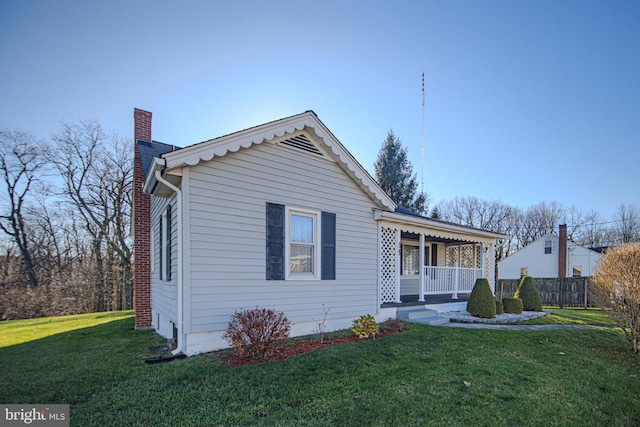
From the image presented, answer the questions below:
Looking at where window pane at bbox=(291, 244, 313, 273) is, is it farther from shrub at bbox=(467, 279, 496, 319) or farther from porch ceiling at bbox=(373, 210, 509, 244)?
shrub at bbox=(467, 279, 496, 319)

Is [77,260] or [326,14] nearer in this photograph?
[326,14]

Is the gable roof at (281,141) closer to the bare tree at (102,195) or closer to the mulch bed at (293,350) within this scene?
the mulch bed at (293,350)

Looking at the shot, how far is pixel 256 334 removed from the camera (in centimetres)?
540

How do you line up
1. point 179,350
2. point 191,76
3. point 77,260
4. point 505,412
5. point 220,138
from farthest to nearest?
point 77,260, point 191,76, point 220,138, point 179,350, point 505,412

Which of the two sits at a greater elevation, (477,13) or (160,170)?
(477,13)

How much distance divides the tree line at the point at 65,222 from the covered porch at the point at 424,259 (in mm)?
17178

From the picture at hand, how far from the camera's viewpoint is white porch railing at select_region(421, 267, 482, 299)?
11695 millimetres

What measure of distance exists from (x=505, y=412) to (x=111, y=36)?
11.1m

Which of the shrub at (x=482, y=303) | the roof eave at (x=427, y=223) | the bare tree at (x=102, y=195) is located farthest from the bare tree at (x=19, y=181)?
the shrub at (x=482, y=303)

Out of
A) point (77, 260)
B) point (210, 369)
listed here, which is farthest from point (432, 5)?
point (77, 260)

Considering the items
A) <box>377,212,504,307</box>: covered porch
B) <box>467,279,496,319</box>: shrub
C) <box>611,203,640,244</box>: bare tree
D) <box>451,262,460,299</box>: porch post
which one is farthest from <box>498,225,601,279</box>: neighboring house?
<box>467,279,496,319</box>: shrub

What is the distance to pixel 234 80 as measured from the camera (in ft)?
31.9

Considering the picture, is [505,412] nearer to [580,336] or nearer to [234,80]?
[580,336]

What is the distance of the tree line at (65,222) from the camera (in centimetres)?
1691
